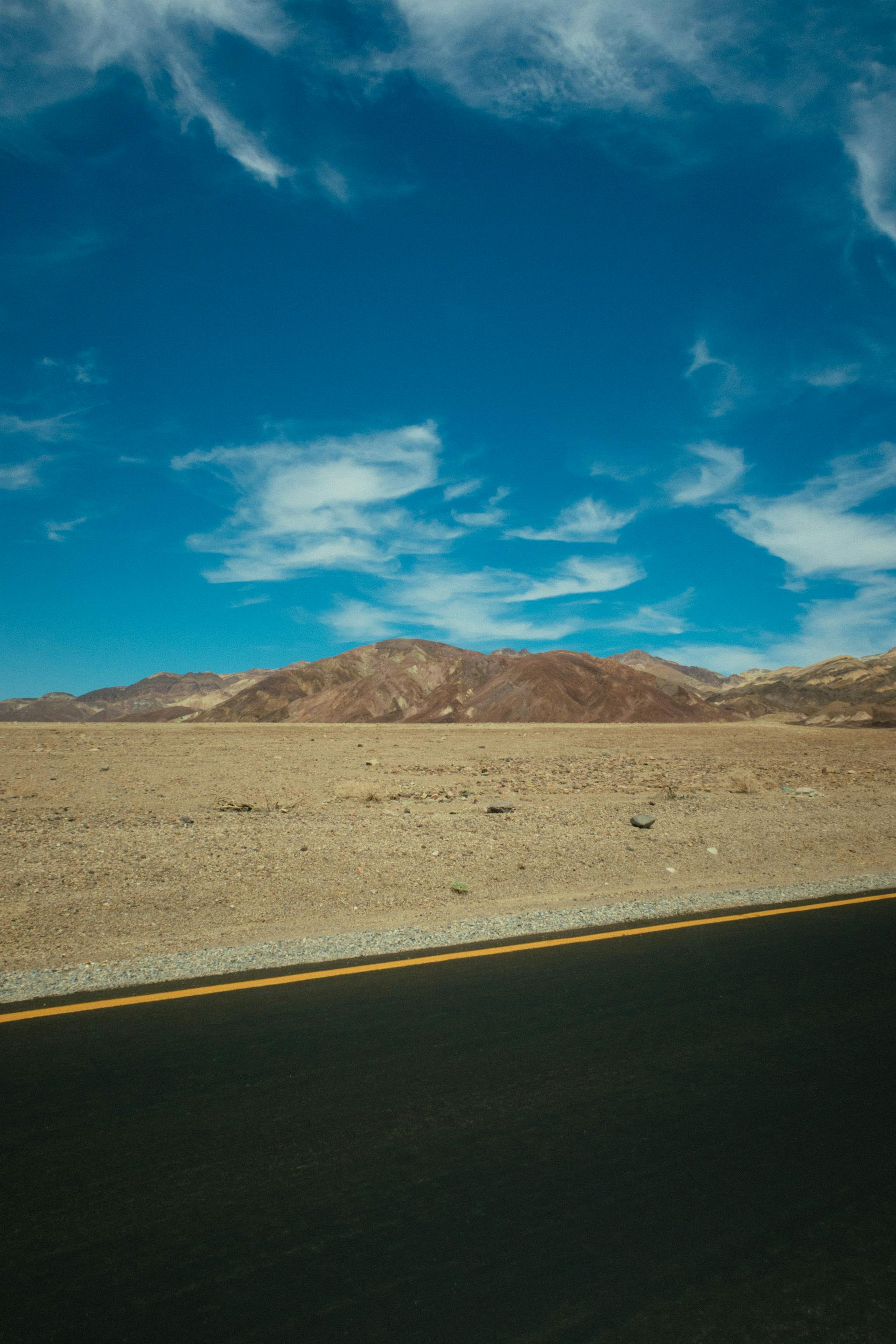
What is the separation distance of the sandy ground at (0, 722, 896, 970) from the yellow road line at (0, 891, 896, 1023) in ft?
3.71

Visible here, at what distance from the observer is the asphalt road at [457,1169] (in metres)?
2.28

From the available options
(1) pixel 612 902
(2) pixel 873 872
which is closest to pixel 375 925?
(1) pixel 612 902

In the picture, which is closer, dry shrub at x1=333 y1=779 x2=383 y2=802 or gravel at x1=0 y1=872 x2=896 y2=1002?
gravel at x1=0 y1=872 x2=896 y2=1002

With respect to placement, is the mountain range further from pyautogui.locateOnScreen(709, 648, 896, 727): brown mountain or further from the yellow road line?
the yellow road line

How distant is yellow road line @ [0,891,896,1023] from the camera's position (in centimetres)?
487

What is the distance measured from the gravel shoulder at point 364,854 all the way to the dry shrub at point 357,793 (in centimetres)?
6

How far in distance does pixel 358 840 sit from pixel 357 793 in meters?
4.93

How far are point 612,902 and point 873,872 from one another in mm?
3823

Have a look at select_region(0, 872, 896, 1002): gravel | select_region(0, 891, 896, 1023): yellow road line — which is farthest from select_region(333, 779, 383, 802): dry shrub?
select_region(0, 891, 896, 1023): yellow road line

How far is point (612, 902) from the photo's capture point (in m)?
7.82

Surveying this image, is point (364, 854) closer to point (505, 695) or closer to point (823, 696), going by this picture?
point (505, 695)

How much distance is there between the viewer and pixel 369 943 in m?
6.34

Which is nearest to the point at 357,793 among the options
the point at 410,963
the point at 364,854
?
the point at 364,854

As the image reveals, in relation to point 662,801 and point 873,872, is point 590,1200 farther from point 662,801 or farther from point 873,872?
point 662,801
